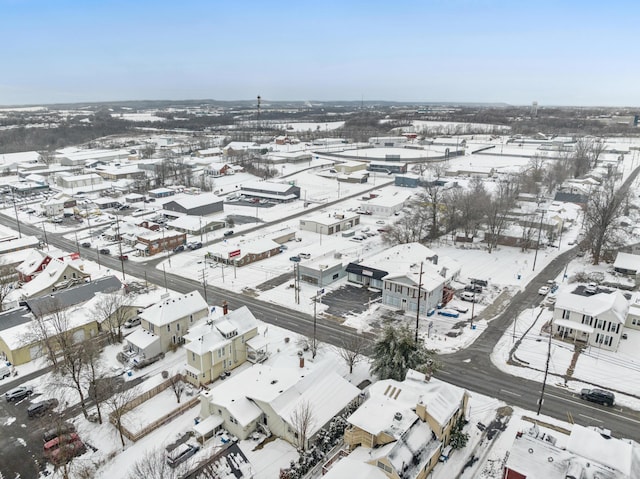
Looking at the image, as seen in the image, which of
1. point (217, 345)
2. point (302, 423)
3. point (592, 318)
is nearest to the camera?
point (302, 423)

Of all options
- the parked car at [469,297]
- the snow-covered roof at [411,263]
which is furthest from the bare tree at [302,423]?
the parked car at [469,297]

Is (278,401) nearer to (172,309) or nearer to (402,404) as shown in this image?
(402,404)

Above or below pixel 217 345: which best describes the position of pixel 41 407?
below

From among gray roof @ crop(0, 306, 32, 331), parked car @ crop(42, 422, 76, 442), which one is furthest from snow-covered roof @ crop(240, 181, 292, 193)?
parked car @ crop(42, 422, 76, 442)

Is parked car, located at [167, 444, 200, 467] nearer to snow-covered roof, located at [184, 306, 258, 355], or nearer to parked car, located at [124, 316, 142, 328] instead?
snow-covered roof, located at [184, 306, 258, 355]

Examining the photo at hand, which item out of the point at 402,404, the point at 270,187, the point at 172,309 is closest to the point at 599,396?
the point at 402,404

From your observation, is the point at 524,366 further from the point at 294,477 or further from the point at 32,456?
the point at 32,456
